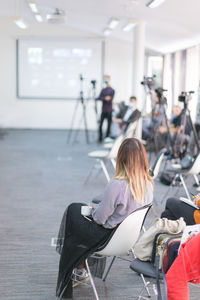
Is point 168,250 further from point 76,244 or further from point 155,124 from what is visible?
point 155,124

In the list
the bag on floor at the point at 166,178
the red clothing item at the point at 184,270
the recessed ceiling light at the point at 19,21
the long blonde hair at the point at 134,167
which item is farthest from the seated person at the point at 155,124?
the red clothing item at the point at 184,270

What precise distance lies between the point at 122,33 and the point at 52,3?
3.59m

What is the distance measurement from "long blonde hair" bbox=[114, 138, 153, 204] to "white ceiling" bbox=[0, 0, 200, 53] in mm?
4572

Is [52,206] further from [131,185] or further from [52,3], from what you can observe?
[52,3]

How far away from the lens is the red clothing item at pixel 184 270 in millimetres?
2078

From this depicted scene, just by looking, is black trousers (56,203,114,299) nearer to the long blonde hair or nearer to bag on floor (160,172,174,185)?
the long blonde hair

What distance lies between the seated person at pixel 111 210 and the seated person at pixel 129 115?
4.31m

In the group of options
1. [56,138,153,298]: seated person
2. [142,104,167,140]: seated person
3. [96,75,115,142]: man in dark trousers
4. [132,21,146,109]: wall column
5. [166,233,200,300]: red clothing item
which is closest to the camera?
[166,233,200,300]: red clothing item

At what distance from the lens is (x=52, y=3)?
29.9 feet

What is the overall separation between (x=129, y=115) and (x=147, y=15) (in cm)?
210

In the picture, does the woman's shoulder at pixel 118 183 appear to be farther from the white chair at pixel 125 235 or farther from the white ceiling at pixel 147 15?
the white ceiling at pixel 147 15

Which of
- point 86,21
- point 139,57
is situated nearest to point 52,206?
point 139,57

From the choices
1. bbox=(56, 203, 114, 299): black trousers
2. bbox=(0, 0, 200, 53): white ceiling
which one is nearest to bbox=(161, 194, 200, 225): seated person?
bbox=(56, 203, 114, 299): black trousers

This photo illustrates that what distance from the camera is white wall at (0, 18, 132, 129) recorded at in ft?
44.6
